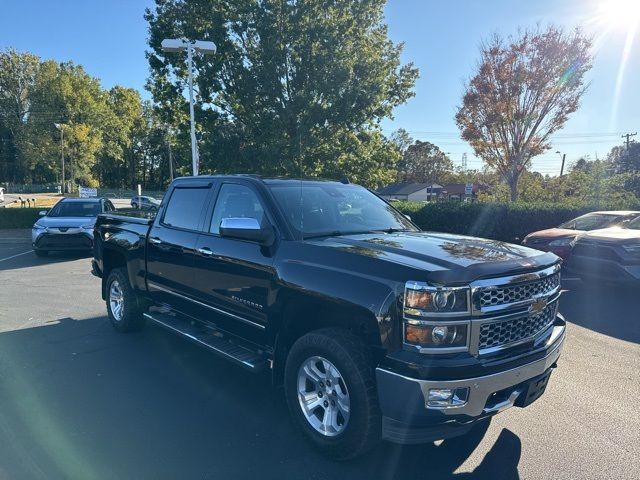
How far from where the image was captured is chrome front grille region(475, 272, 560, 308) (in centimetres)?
281

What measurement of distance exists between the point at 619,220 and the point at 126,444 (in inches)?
449

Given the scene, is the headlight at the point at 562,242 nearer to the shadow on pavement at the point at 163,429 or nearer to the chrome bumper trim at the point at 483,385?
the shadow on pavement at the point at 163,429

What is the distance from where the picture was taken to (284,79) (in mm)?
17578

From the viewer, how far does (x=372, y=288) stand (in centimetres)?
287

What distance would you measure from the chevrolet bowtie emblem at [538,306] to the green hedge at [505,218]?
11.8 m

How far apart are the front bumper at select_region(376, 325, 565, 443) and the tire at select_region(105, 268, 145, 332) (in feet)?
13.3

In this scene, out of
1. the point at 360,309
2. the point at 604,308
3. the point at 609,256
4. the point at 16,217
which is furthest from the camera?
the point at 16,217

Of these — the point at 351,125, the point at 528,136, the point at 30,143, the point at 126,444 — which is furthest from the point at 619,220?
the point at 30,143

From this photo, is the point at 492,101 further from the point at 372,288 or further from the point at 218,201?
the point at 372,288

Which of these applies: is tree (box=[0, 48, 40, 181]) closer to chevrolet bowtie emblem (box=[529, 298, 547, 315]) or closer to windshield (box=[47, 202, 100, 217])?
windshield (box=[47, 202, 100, 217])

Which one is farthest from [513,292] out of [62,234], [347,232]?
[62,234]

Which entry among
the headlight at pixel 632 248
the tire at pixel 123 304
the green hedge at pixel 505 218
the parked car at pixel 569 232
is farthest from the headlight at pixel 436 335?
the green hedge at pixel 505 218

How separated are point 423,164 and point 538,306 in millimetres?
95953

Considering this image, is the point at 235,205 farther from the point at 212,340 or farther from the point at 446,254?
the point at 446,254
